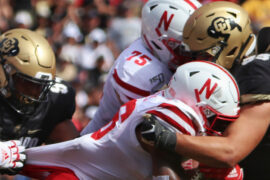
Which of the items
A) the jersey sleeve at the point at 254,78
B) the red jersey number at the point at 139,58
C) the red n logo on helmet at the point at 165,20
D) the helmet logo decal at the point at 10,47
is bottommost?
the red jersey number at the point at 139,58

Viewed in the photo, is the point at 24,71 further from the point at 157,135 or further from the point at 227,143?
the point at 227,143

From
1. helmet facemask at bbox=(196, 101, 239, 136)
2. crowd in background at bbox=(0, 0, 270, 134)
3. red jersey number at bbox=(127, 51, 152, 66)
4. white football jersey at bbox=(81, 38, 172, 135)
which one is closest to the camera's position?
helmet facemask at bbox=(196, 101, 239, 136)

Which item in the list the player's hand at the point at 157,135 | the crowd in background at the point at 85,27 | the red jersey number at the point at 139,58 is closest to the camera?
the player's hand at the point at 157,135

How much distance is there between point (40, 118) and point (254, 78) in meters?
1.75

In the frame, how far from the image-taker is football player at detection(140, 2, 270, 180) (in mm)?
3295

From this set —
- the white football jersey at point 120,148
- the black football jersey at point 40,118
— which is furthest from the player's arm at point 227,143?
the black football jersey at point 40,118

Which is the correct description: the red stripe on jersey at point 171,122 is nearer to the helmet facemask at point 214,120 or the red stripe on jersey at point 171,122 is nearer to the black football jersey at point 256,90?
the helmet facemask at point 214,120

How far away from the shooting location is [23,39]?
4277 mm

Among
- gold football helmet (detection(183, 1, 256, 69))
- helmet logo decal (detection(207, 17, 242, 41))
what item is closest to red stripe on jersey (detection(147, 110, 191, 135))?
gold football helmet (detection(183, 1, 256, 69))

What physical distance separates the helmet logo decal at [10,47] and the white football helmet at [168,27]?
3.32 ft

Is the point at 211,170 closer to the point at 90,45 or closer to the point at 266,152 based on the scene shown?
the point at 266,152

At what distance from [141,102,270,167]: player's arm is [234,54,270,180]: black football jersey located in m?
0.14

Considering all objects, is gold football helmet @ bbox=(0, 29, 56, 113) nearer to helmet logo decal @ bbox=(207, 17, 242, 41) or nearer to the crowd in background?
helmet logo decal @ bbox=(207, 17, 242, 41)

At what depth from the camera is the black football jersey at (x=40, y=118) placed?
4277 mm
